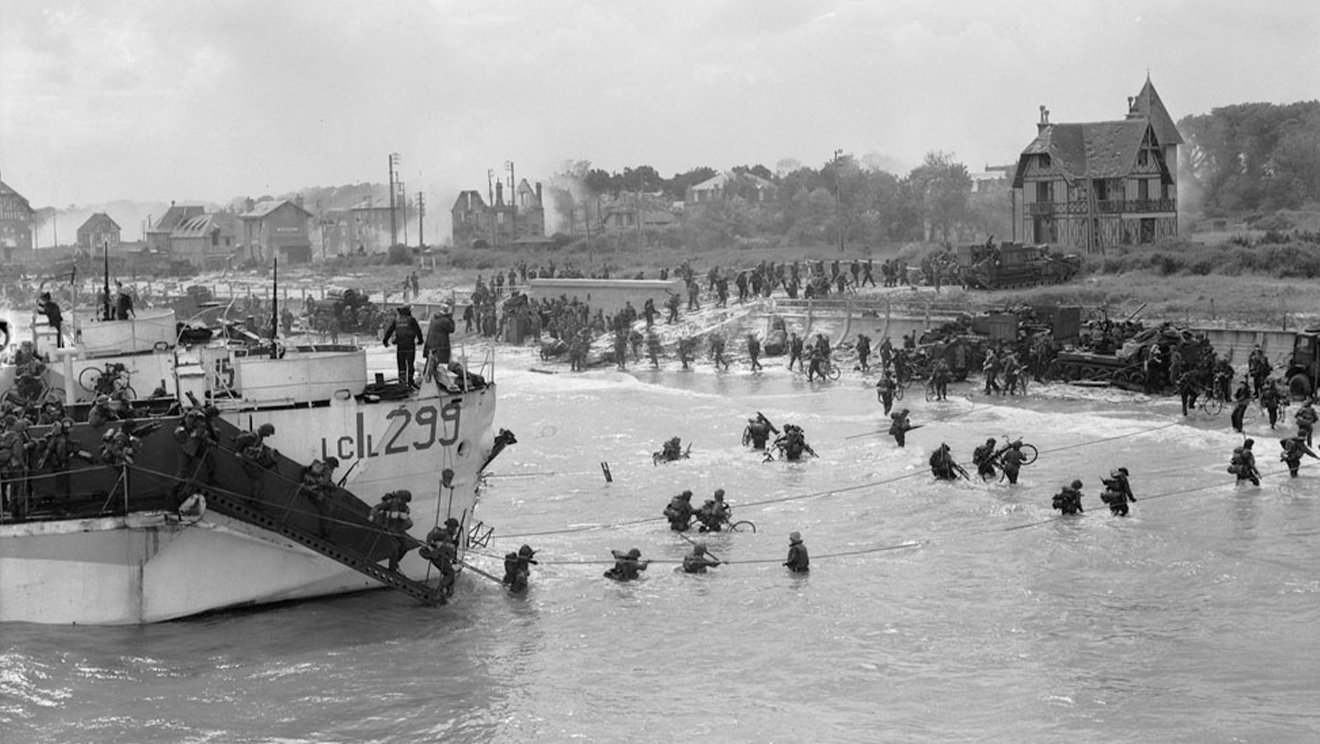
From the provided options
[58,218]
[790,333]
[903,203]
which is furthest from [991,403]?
[58,218]

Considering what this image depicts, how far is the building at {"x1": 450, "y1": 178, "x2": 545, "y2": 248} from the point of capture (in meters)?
133

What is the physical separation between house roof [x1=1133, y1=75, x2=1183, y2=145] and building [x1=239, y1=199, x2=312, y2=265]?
68370 mm

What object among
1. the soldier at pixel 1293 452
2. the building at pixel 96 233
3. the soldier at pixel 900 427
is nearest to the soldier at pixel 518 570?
the soldier at pixel 900 427

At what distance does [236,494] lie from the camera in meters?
19.6

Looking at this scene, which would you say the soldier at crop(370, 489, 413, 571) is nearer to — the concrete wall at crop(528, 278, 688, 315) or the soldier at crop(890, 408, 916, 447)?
the soldier at crop(890, 408, 916, 447)

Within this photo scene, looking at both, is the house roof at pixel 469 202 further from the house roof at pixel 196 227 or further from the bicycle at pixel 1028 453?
the bicycle at pixel 1028 453

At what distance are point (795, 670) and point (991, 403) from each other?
80.1ft

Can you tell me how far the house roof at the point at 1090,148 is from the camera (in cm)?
7062

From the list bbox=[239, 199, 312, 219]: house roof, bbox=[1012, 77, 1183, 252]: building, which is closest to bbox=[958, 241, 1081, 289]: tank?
bbox=[1012, 77, 1183, 252]: building

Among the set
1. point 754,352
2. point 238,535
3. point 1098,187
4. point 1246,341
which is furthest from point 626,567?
point 1098,187

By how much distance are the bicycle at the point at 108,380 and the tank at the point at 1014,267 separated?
3804 centimetres

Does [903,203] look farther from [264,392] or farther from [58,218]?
[58,218]

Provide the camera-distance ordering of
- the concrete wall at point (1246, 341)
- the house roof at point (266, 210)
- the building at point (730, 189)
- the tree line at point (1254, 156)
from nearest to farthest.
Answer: the concrete wall at point (1246, 341) < the tree line at point (1254, 156) < the house roof at point (266, 210) < the building at point (730, 189)

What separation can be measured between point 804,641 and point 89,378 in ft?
40.4
